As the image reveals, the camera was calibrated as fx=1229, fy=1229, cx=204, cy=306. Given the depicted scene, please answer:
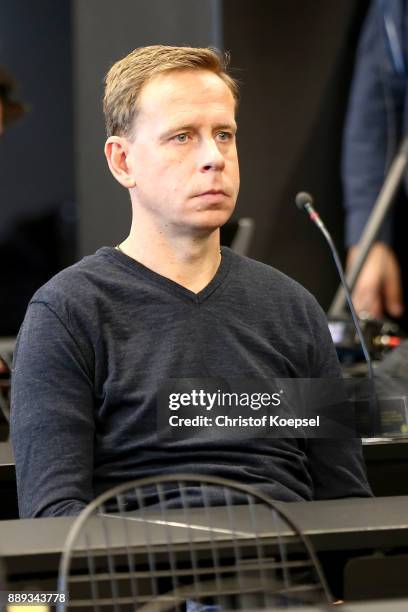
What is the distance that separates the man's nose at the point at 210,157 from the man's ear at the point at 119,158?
0.16 m

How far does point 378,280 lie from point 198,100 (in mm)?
2920

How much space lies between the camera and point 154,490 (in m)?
1.87

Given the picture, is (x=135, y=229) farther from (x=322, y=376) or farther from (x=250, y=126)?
(x=250, y=126)

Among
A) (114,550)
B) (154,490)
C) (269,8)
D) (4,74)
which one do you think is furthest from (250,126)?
(114,550)


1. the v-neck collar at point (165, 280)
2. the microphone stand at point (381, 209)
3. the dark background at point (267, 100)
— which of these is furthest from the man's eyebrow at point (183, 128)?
the dark background at point (267, 100)

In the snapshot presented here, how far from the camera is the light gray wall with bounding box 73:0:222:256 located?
514 centimetres

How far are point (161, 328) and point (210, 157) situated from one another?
0.94 feet

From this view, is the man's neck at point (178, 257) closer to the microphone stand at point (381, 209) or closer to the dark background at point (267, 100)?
the microphone stand at point (381, 209)

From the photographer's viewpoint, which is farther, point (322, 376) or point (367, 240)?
point (367, 240)

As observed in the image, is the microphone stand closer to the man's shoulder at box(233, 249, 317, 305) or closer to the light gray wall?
the light gray wall

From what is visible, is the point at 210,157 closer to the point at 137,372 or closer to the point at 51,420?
the point at 137,372

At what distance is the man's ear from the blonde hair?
0.01m

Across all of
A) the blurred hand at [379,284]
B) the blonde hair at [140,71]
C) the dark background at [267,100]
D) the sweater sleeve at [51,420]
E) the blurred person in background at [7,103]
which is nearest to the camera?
the sweater sleeve at [51,420]

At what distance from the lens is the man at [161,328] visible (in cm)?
187
